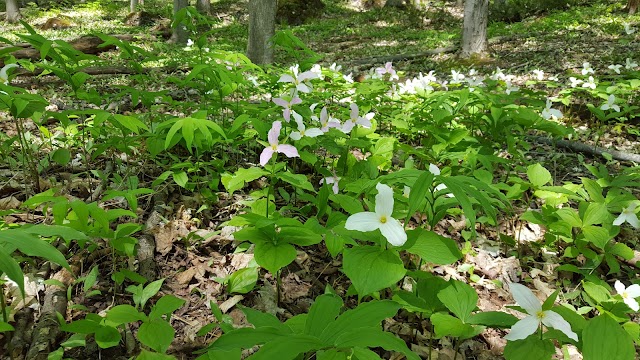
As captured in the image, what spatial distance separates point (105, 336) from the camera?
4.27 feet

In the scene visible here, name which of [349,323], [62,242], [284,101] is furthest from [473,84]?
[62,242]

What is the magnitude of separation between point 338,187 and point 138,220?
1.20m

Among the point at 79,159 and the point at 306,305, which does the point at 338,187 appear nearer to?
the point at 306,305

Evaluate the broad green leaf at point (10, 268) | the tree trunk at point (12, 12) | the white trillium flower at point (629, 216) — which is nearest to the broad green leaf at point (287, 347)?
the broad green leaf at point (10, 268)

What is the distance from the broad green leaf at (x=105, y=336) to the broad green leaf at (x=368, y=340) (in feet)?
2.82

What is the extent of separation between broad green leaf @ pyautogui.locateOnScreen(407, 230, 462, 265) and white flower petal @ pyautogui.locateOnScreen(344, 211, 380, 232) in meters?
0.17

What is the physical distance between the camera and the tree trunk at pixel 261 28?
5957 millimetres

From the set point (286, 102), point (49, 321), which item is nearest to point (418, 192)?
point (286, 102)

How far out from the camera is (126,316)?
129 centimetres

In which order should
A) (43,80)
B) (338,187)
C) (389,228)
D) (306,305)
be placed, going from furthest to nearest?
(43,80) → (338,187) → (306,305) → (389,228)

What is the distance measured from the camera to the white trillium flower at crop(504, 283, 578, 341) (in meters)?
1.15

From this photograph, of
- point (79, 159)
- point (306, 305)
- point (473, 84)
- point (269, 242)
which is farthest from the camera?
point (473, 84)

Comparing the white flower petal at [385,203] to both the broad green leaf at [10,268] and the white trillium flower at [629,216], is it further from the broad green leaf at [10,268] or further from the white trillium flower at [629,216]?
the white trillium flower at [629,216]

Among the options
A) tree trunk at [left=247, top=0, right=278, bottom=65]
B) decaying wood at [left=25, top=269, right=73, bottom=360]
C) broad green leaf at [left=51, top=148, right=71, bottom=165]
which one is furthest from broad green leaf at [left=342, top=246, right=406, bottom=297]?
tree trunk at [left=247, top=0, right=278, bottom=65]
